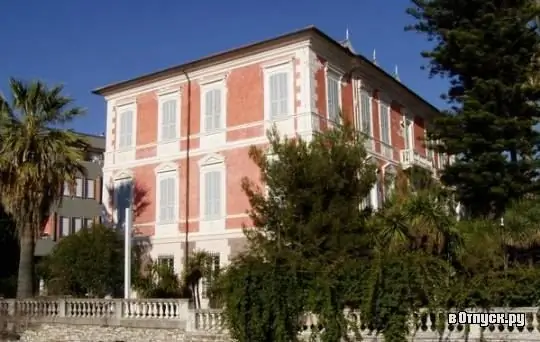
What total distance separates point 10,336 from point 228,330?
8.52m

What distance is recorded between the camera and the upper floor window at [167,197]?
25734 millimetres

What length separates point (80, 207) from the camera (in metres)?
41.7

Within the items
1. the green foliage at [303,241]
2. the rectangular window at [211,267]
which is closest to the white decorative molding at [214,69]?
the green foliage at [303,241]

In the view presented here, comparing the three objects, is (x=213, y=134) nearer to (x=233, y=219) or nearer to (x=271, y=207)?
(x=233, y=219)

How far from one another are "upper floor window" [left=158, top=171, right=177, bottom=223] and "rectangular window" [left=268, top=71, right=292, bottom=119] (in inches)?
197

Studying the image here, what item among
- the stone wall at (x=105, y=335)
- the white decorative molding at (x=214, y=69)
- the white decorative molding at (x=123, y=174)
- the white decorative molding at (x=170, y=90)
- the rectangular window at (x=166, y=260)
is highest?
the white decorative molding at (x=214, y=69)

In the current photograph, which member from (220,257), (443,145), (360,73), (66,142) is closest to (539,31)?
(443,145)

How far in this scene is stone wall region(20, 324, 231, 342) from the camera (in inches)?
659

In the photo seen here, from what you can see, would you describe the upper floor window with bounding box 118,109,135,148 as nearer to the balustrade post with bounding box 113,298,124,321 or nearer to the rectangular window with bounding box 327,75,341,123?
the rectangular window with bounding box 327,75,341,123

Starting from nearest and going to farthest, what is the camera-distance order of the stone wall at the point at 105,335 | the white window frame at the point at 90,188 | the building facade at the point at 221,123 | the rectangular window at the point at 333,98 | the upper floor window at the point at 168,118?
the stone wall at the point at 105,335 < the building facade at the point at 221,123 < the rectangular window at the point at 333,98 < the upper floor window at the point at 168,118 < the white window frame at the point at 90,188

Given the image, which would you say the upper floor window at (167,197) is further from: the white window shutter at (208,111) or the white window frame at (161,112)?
the white window shutter at (208,111)

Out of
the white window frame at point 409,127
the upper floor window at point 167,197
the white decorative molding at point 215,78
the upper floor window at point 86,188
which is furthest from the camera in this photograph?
the upper floor window at point 86,188

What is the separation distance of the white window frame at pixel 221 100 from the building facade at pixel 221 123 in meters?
0.04

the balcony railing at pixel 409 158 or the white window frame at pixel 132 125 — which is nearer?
the white window frame at pixel 132 125
